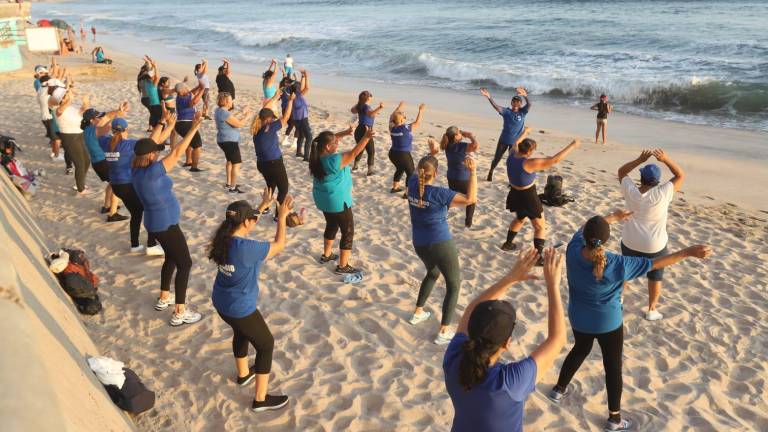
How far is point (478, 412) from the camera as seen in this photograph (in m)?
2.78

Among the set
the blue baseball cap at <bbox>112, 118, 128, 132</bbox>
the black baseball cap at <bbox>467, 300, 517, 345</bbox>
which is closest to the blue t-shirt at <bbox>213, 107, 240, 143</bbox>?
the blue baseball cap at <bbox>112, 118, 128, 132</bbox>

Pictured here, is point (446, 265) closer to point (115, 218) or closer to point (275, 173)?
point (275, 173)

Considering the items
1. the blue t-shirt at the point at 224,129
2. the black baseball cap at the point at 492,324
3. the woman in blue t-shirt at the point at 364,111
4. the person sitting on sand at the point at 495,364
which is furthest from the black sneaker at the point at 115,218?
the black baseball cap at the point at 492,324

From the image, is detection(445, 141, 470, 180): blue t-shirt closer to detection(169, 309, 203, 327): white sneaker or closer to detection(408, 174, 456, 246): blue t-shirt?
detection(408, 174, 456, 246): blue t-shirt

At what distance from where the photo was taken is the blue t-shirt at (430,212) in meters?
5.33

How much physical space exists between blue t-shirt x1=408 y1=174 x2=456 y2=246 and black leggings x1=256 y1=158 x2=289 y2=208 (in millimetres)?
3491

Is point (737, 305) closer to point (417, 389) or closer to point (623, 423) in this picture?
point (623, 423)

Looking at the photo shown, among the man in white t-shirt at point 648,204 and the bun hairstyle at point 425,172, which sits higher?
the bun hairstyle at point 425,172

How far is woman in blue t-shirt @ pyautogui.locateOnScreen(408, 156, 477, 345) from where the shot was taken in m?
5.30

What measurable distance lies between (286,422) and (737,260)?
6.86 m

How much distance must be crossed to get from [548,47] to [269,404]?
31439mm

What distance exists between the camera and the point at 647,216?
5867 mm

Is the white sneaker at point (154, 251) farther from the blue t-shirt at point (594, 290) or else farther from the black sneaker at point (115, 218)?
the blue t-shirt at point (594, 290)

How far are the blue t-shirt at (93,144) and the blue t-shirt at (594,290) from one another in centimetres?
720
